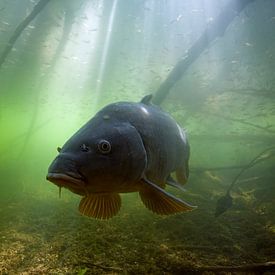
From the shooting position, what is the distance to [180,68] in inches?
412

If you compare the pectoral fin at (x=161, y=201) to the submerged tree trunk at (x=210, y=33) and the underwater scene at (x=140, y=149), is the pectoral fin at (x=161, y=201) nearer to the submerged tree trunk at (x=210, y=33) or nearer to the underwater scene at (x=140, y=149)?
the underwater scene at (x=140, y=149)

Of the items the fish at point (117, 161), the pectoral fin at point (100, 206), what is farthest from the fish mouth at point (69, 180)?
the pectoral fin at point (100, 206)

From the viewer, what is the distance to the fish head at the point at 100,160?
2250mm

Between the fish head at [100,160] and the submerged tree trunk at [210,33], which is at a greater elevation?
the submerged tree trunk at [210,33]

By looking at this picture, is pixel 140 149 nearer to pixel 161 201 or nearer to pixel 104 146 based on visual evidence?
pixel 104 146

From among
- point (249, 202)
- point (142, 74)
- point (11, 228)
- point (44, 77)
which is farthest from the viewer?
point (44, 77)

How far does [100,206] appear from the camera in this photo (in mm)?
2980

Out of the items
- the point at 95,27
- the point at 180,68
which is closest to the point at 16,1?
the point at 95,27

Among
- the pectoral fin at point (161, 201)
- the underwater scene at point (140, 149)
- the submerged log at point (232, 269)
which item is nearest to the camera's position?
the pectoral fin at point (161, 201)

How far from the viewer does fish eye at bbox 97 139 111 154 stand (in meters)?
2.48

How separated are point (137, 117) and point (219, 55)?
14974mm

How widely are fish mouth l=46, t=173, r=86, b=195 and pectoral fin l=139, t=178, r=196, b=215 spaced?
65cm

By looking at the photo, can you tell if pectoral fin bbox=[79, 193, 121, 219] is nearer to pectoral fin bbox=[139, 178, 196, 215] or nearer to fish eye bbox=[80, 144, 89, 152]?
pectoral fin bbox=[139, 178, 196, 215]

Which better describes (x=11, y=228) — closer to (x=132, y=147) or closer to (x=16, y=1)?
(x=132, y=147)
